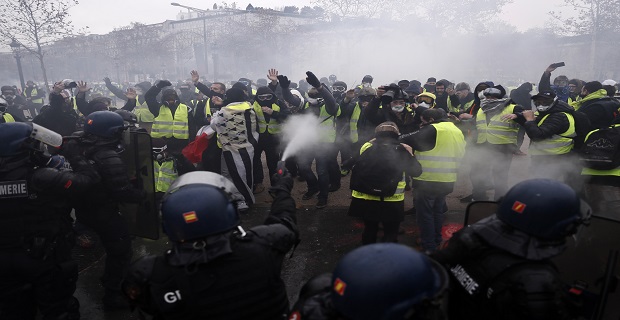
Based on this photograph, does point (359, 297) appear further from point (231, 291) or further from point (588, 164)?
point (588, 164)

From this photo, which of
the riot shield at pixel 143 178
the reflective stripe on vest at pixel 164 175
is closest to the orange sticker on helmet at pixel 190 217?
the riot shield at pixel 143 178

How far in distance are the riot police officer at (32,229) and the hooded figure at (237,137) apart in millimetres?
3065

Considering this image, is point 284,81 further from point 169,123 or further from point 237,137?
point 169,123

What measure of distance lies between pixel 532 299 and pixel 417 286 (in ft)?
2.25

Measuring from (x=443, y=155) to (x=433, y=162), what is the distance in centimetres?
14

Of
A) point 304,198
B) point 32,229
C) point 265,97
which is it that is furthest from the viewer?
point 304,198

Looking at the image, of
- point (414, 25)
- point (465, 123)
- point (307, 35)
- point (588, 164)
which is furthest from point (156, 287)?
point (307, 35)

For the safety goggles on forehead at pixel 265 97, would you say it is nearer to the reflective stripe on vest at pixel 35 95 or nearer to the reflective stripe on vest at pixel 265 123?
the reflective stripe on vest at pixel 265 123

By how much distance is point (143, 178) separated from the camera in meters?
4.50

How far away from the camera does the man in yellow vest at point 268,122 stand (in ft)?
22.6

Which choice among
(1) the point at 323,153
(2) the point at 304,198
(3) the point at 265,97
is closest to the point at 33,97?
(3) the point at 265,97

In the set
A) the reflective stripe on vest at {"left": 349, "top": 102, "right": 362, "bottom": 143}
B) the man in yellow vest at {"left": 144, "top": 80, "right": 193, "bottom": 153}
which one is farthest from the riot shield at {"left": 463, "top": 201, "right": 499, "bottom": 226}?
the man in yellow vest at {"left": 144, "top": 80, "right": 193, "bottom": 153}

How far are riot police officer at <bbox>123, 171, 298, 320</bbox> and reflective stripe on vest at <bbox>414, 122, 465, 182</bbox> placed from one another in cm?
295

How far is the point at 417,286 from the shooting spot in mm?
1354
